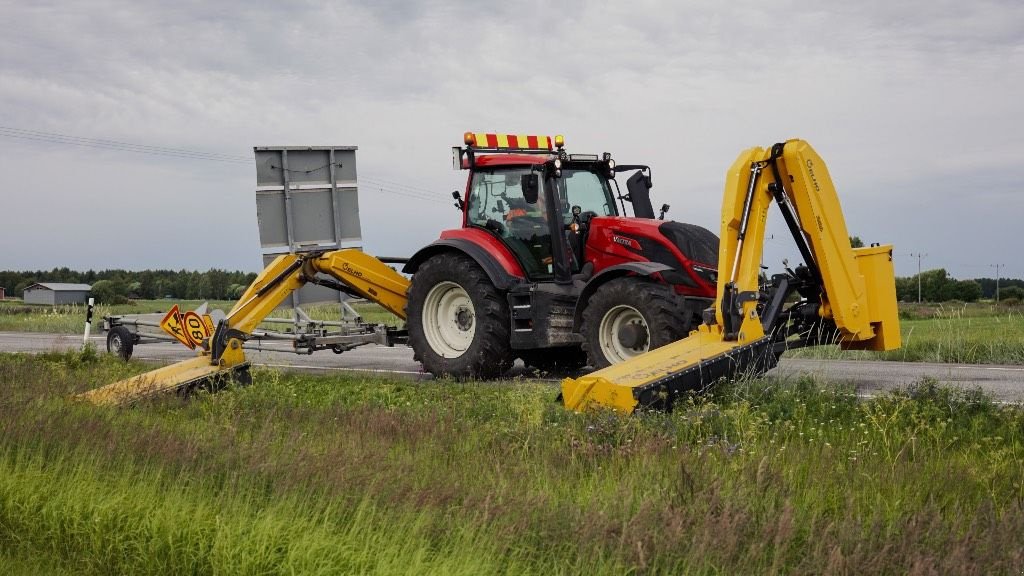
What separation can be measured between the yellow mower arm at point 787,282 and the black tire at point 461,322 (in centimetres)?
317

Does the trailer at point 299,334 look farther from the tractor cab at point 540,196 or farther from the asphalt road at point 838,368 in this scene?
the tractor cab at point 540,196

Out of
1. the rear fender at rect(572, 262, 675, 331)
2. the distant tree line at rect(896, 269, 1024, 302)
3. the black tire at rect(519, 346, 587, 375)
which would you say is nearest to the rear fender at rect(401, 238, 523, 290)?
the rear fender at rect(572, 262, 675, 331)

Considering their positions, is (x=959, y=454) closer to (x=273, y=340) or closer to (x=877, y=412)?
(x=877, y=412)

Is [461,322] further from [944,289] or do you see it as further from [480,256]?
[944,289]

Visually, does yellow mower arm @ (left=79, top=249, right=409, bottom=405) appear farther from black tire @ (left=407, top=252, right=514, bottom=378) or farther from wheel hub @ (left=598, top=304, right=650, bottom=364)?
wheel hub @ (left=598, top=304, right=650, bottom=364)

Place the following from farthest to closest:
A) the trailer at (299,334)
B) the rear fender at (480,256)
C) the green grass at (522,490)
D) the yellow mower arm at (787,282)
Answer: the trailer at (299,334)
the rear fender at (480,256)
the yellow mower arm at (787,282)
the green grass at (522,490)

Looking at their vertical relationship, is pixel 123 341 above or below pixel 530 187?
below

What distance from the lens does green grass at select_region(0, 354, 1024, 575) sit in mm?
4547

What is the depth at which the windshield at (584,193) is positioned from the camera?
12366 mm

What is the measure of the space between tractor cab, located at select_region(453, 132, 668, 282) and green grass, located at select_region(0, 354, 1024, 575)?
12.5 ft

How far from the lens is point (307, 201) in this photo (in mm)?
16188

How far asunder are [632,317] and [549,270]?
1564 millimetres

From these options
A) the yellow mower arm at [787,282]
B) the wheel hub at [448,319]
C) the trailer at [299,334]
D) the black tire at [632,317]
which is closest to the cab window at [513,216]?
the wheel hub at [448,319]

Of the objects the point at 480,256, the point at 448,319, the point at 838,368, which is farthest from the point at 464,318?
the point at 838,368
